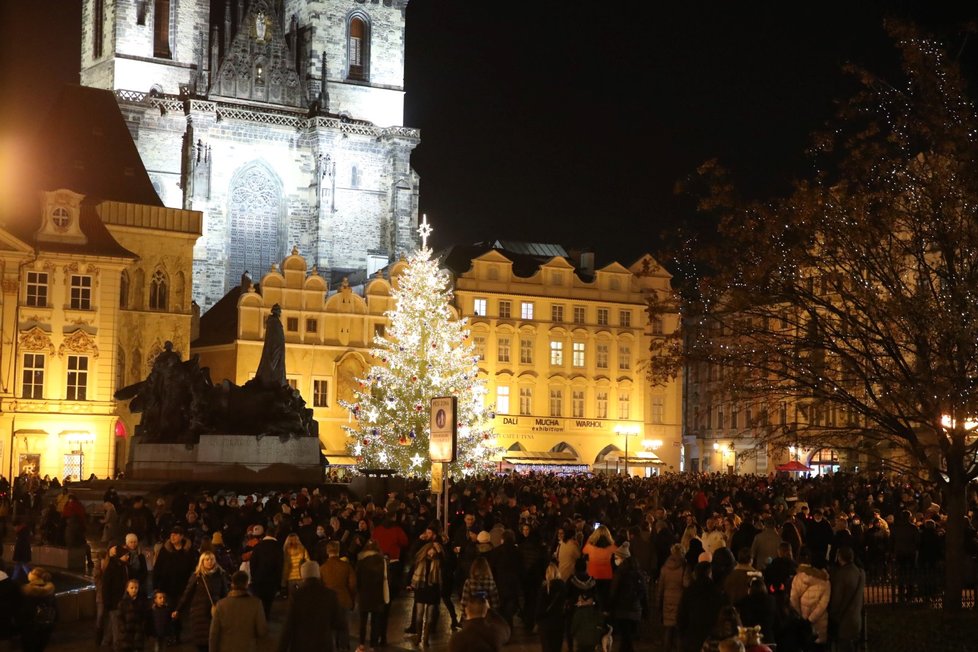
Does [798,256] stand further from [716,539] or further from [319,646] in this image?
[319,646]

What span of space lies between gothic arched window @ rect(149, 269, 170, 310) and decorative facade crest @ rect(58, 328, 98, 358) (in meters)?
6.39

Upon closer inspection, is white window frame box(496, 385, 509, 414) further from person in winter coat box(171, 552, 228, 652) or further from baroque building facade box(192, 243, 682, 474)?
person in winter coat box(171, 552, 228, 652)

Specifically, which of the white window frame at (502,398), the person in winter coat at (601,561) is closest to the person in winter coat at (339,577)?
the person in winter coat at (601,561)

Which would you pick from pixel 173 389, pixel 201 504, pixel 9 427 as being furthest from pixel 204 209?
pixel 201 504

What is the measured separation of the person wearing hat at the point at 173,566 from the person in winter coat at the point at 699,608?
5444 millimetres

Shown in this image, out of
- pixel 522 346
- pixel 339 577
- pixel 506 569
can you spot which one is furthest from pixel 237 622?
pixel 522 346

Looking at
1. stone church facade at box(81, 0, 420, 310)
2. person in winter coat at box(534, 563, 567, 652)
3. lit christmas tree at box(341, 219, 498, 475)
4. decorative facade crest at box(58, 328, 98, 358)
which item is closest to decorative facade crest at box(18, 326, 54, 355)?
decorative facade crest at box(58, 328, 98, 358)

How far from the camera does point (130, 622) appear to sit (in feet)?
49.5

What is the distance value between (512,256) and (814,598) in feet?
192

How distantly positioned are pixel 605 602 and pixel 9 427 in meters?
35.8

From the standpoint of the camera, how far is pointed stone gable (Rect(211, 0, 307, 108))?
Result: 69875 millimetres

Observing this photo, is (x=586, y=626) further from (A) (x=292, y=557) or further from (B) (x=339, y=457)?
(B) (x=339, y=457)

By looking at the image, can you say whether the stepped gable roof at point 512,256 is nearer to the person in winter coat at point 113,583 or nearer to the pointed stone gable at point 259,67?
the pointed stone gable at point 259,67

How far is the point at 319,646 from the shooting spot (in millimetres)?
11742
